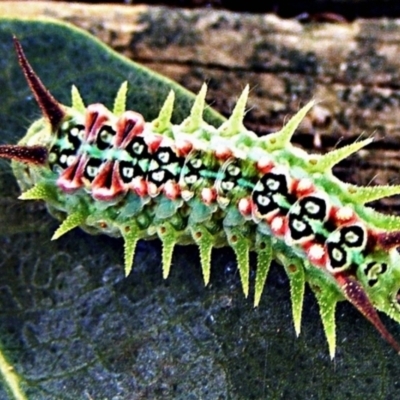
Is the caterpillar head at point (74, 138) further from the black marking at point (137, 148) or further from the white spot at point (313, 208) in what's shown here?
the white spot at point (313, 208)

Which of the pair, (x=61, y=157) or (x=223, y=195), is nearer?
(x=223, y=195)

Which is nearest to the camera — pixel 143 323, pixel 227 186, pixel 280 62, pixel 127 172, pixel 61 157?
pixel 227 186

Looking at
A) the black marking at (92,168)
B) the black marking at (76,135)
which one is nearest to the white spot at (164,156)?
the black marking at (92,168)

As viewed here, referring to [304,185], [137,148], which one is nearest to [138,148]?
[137,148]

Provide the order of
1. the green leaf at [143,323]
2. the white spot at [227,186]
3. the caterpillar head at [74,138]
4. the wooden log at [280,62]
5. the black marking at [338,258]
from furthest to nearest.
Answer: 1. the wooden log at [280,62]
2. the green leaf at [143,323]
3. the caterpillar head at [74,138]
4. the white spot at [227,186]
5. the black marking at [338,258]

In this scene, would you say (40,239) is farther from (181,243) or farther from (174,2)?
(174,2)

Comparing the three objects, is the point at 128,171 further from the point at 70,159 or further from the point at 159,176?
the point at 70,159

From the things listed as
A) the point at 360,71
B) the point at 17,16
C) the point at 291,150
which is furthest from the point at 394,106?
the point at 17,16

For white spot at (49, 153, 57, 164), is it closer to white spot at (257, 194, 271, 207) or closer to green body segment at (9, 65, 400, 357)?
green body segment at (9, 65, 400, 357)
